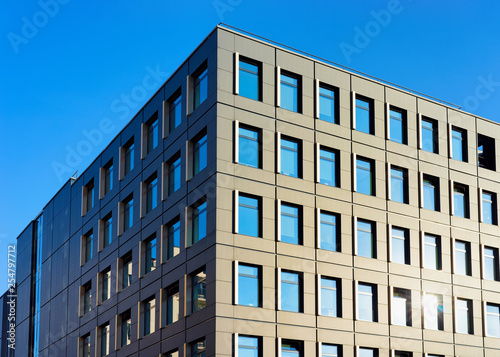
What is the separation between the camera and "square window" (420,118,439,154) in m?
47.8

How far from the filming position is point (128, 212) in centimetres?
5141

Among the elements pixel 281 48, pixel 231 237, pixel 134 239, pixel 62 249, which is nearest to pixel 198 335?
pixel 231 237

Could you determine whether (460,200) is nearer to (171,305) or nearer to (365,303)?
(365,303)

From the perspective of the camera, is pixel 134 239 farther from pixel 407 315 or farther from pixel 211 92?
pixel 407 315

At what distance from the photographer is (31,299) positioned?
68938 millimetres

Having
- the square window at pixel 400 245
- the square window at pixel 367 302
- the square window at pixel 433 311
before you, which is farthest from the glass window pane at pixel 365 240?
the square window at pixel 433 311

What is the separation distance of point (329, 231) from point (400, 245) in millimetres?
4926

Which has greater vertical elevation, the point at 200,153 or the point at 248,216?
the point at 200,153

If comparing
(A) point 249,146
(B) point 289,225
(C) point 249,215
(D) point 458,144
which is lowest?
(B) point 289,225

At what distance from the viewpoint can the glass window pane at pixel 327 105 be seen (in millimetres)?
44219

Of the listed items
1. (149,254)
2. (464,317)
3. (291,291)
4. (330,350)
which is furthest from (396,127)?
(149,254)

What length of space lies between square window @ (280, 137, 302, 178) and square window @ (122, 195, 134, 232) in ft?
40.2

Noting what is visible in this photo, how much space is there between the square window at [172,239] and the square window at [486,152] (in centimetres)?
1912

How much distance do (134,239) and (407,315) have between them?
53.5 ft
